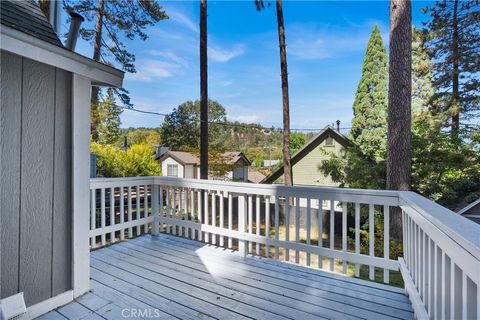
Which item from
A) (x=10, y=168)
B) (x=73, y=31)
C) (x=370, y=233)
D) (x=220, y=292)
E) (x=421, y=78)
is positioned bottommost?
(x=220, y=292)

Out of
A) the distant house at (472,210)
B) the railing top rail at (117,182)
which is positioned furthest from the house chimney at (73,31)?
the distant house at (472,210)

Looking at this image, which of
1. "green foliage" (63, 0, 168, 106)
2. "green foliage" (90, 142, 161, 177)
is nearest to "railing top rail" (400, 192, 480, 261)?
"green foliage" (90, 142, 161, 177)

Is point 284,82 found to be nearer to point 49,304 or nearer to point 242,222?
point 242,222

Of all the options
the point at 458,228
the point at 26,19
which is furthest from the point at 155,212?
the point at 458,228

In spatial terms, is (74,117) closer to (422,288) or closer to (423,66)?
(422,288)

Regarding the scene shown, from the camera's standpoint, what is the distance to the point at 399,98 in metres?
4.36

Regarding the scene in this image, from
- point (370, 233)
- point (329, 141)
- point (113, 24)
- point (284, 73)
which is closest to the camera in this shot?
point (370, 233)

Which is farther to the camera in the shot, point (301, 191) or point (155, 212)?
point (155, 212)

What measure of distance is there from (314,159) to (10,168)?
41.6ft

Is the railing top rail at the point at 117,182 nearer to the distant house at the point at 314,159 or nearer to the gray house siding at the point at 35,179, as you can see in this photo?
the gray house siding at the point at 35,179

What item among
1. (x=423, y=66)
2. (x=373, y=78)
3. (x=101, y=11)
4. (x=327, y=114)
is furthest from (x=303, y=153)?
(x=101, y=11)

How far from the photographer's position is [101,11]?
9.45 metres

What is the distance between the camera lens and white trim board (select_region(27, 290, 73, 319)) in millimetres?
1870

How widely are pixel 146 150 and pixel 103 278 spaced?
960 cm
